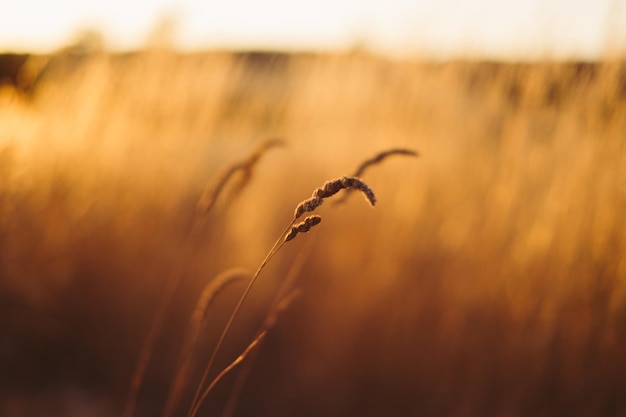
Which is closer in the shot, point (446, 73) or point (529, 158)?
point (529, 158)

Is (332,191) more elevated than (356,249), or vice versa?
(356,249)

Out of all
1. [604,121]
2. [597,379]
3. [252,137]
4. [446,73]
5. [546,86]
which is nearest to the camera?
[597,379]

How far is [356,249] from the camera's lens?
2414 mm

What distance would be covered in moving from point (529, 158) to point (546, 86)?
0.91 feet

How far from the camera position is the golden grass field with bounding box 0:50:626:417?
189 cm

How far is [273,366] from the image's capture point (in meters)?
2.09

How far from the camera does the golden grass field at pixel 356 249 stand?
6.21 ft

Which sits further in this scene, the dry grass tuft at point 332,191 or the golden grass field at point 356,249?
the golden grass field at point 356,249

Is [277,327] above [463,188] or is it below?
below

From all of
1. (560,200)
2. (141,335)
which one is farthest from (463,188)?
(141,335)

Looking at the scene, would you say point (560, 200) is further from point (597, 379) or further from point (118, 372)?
point (118, 372)

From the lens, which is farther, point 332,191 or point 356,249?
point 356,249

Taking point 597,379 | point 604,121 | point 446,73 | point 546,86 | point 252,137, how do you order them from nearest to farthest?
point 597,379
point 604,121
point 546,86
point 446,73
point 252,137

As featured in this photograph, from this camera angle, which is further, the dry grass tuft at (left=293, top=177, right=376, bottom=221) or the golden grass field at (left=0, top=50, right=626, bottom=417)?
the golden grass field at (left=0, top=50, right=626, bottom=417)
